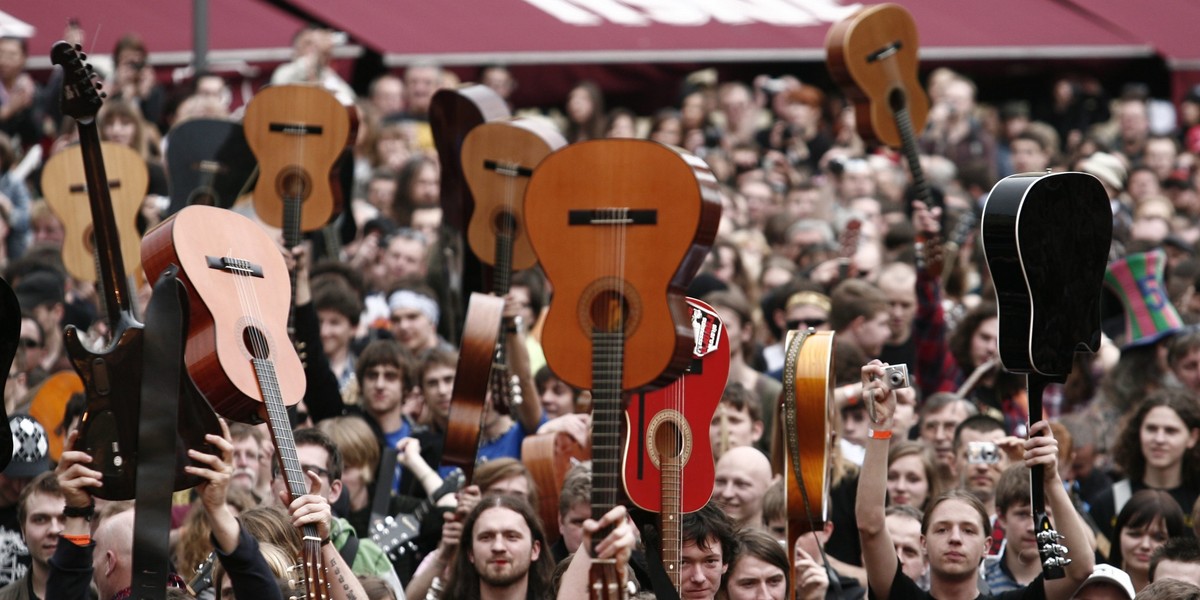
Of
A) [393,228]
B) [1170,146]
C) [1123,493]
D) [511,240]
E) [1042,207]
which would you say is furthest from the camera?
[1170,146]

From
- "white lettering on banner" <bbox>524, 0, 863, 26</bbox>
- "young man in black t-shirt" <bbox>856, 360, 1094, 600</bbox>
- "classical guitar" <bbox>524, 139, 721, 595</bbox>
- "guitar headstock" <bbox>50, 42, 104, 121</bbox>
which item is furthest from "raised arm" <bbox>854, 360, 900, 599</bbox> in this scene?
"white lettering on banner" <bbox>524, 0, 863, 26</bbox>

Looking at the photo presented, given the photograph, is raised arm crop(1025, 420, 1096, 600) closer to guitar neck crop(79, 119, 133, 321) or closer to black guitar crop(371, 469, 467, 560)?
black guitar crop(371, 469, 467, 560)

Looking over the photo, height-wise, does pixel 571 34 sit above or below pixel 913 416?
above

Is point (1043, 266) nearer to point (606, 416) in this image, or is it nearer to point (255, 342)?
point (606, 416)

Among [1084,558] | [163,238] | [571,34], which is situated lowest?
[1084,558]

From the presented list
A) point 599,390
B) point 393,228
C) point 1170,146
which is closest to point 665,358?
point 599,390

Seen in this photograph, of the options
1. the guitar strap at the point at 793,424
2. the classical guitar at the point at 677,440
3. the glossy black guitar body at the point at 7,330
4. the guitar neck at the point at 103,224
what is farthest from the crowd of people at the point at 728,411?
the guitar neck at the point at 103,224

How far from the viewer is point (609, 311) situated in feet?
19.0

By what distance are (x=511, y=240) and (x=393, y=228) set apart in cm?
516

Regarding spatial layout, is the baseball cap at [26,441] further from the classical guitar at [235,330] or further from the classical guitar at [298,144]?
the classical guitar at [298,144]

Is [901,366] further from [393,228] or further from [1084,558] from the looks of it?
[393,228]

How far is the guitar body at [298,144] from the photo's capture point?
9320 millimetres

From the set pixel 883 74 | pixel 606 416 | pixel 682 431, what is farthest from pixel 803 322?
pixel 606 416

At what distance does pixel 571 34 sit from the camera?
71.1ft
